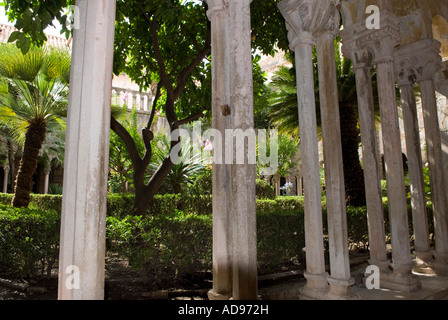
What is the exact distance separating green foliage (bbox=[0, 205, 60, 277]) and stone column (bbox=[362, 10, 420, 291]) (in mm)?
4537

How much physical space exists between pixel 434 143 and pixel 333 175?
2.82 metres

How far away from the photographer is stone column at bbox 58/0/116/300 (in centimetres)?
202

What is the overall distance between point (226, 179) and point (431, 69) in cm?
461

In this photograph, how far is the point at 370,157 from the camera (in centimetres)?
452

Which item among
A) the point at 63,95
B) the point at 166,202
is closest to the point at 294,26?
the point at 166,202

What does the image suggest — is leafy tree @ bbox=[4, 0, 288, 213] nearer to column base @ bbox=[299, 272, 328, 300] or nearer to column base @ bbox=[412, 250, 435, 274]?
column base @ bbox=[299, 272, 328, 300]

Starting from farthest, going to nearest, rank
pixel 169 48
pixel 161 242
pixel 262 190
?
1. pixel 262 190
2. pixel 169 48
3. pixel 161 242

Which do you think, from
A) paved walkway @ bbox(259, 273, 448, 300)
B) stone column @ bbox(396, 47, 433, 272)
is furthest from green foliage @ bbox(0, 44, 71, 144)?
stone column @ bbox(396, 47, 433, 272)

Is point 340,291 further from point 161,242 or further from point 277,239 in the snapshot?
point 161,242

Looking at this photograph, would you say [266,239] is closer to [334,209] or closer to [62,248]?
[334,209]

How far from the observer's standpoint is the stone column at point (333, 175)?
352cm

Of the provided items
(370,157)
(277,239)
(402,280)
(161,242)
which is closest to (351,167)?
(370,157)

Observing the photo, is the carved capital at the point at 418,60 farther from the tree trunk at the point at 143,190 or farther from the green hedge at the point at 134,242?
the tree trunk at the point at 143,190

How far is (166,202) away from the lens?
9531mm
